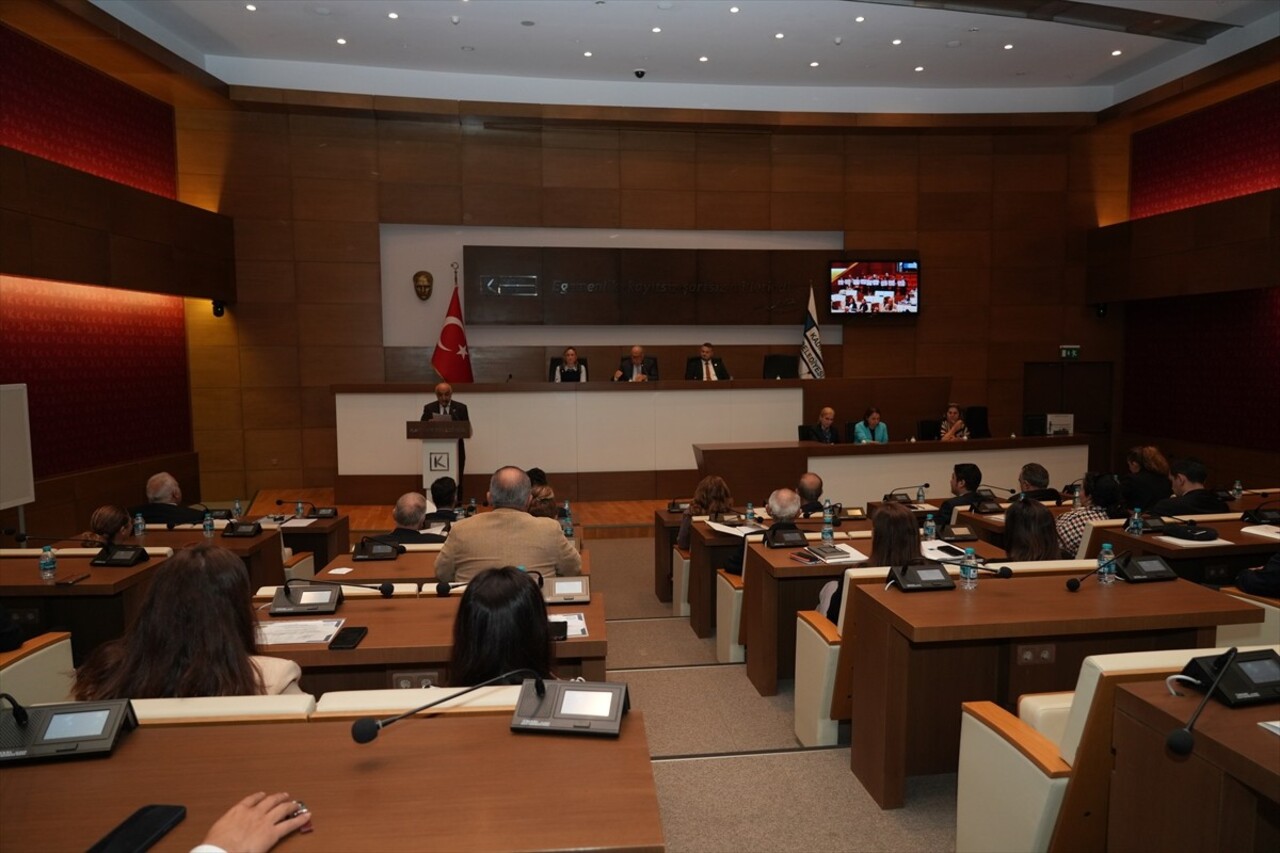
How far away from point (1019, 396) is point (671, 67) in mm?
6692

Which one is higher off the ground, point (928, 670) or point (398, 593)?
point (398, 593)

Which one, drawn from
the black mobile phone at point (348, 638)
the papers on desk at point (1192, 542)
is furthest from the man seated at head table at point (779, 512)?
the black mobile phone at point (348, 638)

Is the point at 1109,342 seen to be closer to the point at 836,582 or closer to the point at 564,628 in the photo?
the point at 836,582

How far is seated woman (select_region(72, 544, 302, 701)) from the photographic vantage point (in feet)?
6.45

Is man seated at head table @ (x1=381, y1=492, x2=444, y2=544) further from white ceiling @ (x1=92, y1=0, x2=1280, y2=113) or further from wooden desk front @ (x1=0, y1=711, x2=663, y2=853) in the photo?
white ceiling @ (x1=92, y1=0, x2=1280, y2=113)

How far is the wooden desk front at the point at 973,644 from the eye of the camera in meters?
2.70

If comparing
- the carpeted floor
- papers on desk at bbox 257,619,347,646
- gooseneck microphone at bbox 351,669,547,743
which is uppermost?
gooseneck microphone at bbox 351,669,547,743

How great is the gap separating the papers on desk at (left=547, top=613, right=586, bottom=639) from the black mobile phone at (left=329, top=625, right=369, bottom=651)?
616 mm

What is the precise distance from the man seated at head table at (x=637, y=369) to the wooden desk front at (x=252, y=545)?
5.13 m

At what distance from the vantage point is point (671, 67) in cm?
1009

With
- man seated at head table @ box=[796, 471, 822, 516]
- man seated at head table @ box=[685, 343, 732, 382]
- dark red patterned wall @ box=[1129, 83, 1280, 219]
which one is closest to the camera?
man seated at head table @ box=[796, 471, 822, 516]

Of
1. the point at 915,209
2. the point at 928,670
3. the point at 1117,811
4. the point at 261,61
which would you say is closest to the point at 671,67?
the point at 915,209

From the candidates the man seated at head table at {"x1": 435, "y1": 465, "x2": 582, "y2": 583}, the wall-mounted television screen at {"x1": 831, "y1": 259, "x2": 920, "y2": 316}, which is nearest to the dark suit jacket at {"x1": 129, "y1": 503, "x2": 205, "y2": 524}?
the man seated at head table at {"x1": 435, "y1": 465, "x2": 582, "y2": 583}

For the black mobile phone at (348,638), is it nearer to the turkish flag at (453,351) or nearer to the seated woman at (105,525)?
the seated woman at (105,525)
